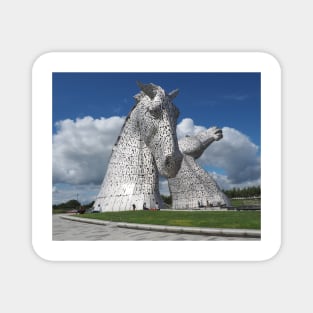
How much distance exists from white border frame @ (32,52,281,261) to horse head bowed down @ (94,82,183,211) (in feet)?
18.0

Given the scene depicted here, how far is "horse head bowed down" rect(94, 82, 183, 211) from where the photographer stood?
11539 millimetres

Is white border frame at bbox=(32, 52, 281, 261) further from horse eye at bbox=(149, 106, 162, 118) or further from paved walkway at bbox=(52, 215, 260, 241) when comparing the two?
horse eye at bbox=(149, 106, 162, 118)

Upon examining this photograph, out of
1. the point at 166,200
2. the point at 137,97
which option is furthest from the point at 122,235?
the point at 166,200

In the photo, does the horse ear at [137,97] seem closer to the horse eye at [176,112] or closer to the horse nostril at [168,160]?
the horse eye at [176,112]

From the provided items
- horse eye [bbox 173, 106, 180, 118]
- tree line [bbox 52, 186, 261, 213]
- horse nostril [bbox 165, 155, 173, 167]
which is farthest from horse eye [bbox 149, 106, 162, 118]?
tree line [bbox 52, 186, 261, 213]

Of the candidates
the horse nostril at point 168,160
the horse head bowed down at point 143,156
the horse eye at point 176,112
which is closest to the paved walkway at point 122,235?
the horse nostril at point 168,160

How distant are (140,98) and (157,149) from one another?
1.79m
